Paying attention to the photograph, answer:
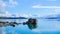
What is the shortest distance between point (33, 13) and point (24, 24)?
16 cm

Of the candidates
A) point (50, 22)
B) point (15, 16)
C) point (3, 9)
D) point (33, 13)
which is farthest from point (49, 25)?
point (3, 9)

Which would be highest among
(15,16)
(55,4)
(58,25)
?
(55,4)

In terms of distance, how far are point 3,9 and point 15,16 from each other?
152mm

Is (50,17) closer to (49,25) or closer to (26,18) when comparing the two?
(49,25)

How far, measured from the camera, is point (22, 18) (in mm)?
1342

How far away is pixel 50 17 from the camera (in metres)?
1.34

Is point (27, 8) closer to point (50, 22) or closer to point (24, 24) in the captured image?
point (24, 24)

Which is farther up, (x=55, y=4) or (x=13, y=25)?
(x=55, y=4)

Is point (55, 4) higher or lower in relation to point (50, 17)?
higher

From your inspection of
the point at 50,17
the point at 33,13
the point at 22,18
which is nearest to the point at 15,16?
the point at 22,18

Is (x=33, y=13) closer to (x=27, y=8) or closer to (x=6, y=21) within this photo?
(x=27, y=8)

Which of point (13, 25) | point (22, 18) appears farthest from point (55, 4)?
point (13, 25)

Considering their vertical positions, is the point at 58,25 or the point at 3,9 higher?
the point at 3,9

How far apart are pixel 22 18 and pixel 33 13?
134 mm
